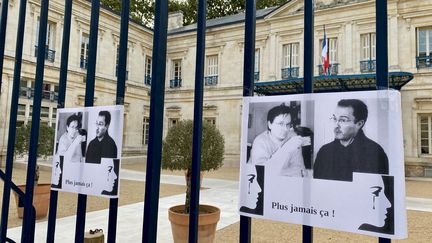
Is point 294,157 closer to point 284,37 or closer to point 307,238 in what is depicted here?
point 307,238

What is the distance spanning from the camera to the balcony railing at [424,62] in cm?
1423

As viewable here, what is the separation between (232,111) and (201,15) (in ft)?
57.9

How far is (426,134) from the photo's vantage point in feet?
46.2

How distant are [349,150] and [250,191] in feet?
1.14

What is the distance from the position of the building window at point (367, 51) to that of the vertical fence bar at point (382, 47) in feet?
52.7

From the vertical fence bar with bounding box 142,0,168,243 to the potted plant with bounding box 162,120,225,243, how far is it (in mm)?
2655

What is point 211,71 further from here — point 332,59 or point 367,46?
point 367,46

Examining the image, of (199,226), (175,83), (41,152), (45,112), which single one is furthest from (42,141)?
(175,83)

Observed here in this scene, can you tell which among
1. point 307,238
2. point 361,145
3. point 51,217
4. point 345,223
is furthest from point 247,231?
point 51,217

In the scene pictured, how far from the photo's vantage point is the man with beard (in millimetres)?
1349

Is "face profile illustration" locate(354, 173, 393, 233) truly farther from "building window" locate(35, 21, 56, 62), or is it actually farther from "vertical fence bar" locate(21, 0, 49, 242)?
"building window" locate(35, 21, 56, 62)

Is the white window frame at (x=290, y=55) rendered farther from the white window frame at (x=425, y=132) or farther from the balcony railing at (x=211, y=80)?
the white window frame at (x=425, y=132)

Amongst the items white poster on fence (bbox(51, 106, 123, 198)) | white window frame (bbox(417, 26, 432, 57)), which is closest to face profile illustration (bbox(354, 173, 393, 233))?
white poster on fence (bbox(51, 106, 123, 198))

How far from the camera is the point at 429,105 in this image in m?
14.0
